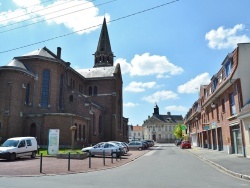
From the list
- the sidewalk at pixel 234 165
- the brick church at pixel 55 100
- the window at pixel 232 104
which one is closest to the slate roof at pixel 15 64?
the brick church at pixel 55 100

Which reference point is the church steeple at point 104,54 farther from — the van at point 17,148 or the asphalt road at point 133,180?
the asphalt road at point 133,180

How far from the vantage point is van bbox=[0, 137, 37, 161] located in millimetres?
19016

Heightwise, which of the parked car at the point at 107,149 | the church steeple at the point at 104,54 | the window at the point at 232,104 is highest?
the church steeple at the point at 104,54

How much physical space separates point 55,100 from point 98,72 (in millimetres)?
18521

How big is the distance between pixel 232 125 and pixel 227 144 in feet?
9.83

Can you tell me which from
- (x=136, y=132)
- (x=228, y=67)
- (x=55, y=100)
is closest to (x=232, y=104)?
(x=228, y=67)

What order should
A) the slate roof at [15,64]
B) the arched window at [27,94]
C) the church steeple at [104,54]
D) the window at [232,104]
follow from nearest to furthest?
the window at [232,104], the slate roof at [15,64], the arched window at [27,94], the church steeple at [104,54]

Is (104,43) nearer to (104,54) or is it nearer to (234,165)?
(104,54)

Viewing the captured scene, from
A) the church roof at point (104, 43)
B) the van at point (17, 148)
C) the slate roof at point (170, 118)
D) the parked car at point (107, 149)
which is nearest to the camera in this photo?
the van at point (17, 148)

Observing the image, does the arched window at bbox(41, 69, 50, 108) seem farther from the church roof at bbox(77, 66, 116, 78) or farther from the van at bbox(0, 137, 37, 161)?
the van at bbox(0, 137, 37, 161)

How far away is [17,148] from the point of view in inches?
784

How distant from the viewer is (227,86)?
23.2 meters

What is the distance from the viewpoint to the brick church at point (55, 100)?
33562 millimetres

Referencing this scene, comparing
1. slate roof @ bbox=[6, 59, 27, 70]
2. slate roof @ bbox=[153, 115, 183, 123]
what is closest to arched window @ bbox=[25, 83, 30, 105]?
slate roof @ bbox=[6, 59, 27, 70]
